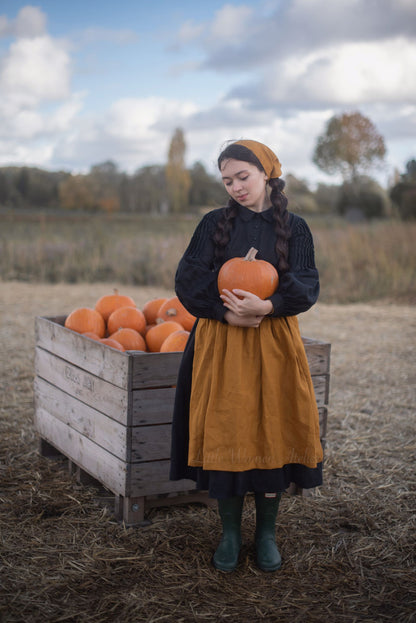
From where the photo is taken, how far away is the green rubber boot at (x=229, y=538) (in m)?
2.14

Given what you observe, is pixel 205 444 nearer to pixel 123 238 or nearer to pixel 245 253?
pixel 245 253

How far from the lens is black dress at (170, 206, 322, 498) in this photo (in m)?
2.02

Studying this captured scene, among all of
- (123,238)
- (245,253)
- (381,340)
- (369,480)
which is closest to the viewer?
(245,253)

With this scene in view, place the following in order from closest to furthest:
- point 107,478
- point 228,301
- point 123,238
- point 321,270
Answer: point 228,301 < point 107,478 < point 321,270 < point 123,238

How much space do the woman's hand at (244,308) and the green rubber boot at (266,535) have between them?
665mm

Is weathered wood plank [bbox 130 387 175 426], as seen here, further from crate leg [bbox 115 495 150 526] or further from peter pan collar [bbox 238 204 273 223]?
peter pan collar [bbox 238 204 273 223]

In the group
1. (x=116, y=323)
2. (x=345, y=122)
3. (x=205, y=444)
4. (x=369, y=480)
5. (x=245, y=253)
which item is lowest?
(x=369, y=480)

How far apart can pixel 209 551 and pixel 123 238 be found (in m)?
10.5

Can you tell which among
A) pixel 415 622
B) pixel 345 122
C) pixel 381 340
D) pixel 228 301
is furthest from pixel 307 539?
pixel 345 122

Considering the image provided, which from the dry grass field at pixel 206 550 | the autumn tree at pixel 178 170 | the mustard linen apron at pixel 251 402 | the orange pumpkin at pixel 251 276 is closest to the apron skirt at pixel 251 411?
the mustard linen apron at pixel 251 402

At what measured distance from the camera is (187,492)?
263 centimetres

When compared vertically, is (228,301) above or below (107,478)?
above

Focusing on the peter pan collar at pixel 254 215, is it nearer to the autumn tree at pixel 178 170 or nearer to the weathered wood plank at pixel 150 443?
the weathered wood plank at pixel 150 443

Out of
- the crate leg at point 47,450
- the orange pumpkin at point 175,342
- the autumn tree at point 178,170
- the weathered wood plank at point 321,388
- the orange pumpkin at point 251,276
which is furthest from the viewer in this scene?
the autumn tree at point 178,170
